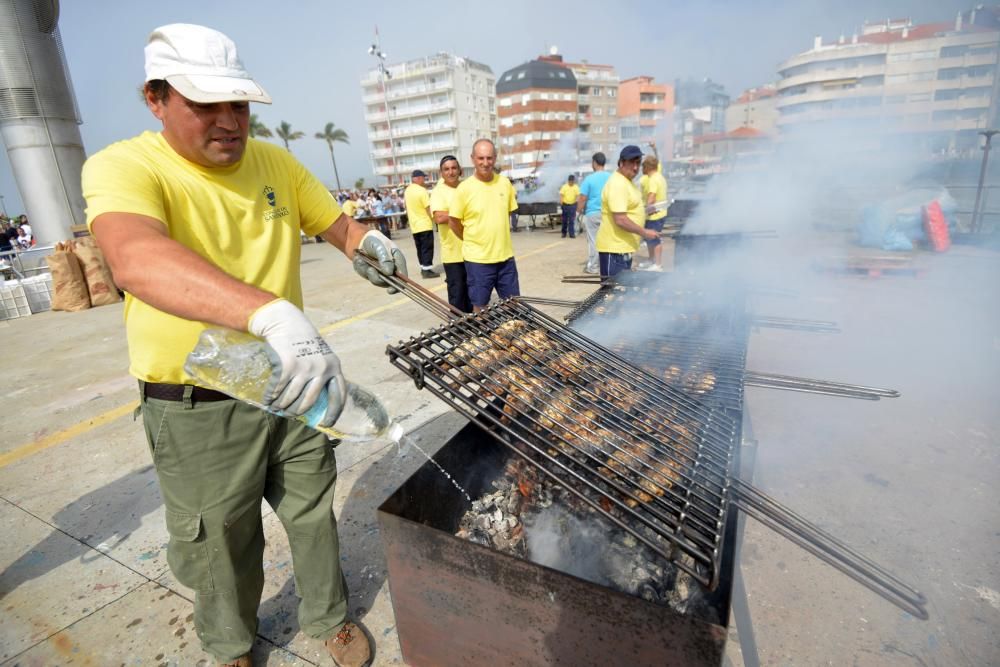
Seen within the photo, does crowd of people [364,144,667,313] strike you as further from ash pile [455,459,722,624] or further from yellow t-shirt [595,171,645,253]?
ash pile [455,459,722,624]

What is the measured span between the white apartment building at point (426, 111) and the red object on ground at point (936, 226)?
2482 inches

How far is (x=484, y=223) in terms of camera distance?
4.91 m

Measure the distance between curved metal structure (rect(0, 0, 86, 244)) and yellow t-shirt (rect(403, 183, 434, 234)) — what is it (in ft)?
24.8

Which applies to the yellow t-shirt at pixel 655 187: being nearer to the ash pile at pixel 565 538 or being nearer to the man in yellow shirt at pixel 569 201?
the man in yellow shirt at pixel 569 201

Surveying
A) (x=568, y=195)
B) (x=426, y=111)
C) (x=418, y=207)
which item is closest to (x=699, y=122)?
(x=426, y=111)

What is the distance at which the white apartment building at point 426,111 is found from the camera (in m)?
68.9

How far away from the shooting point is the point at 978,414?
3785 millimetres

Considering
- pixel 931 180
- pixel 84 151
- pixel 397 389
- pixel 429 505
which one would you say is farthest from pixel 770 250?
pixel 84 151

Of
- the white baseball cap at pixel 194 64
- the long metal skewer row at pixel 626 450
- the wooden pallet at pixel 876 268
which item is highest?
the white baseball cap at pixel 194 64

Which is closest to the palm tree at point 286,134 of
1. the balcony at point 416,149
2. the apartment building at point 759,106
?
the balcony at point 416,149

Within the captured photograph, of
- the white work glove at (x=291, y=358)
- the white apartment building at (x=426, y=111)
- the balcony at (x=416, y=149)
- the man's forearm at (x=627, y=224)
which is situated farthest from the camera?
the balcony at (x=416, y=149)

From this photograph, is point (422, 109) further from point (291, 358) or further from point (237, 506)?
point (291, 358)

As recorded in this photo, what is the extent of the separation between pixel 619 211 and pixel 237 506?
15.1 feet

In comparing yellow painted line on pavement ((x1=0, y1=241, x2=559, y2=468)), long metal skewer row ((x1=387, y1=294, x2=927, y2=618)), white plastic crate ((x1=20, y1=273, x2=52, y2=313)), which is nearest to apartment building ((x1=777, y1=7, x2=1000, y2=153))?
long metal skewer row ((x1=387, y1=294, x2=927, y2=618))
